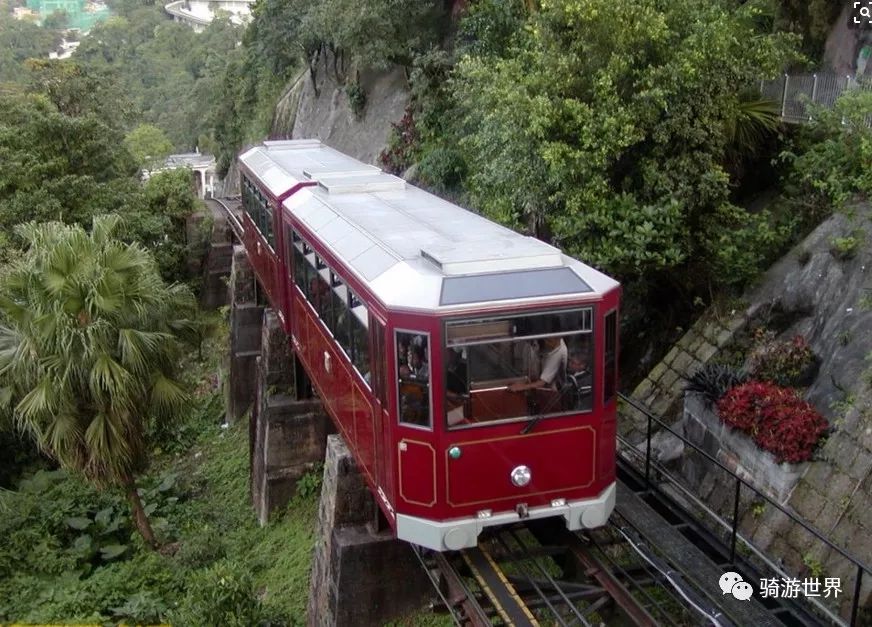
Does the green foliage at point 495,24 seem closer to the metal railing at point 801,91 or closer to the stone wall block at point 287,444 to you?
the metal railing at point 801,91

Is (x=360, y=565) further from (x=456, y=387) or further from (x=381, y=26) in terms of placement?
(x=381, y=26)

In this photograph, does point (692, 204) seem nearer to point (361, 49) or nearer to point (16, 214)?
point (361, 49)

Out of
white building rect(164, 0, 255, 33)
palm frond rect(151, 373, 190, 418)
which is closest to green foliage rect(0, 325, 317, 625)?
palm frond rect(151, 373, 190, 418)

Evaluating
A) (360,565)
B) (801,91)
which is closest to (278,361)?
(360,565)

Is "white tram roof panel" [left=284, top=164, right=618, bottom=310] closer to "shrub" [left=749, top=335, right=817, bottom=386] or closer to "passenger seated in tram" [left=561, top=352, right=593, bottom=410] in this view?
"passenger seated in tram" [left=561, top=352, right=593, bottom=410]

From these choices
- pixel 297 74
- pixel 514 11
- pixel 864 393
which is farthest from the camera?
pixel 297 74

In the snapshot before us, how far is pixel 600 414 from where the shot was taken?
736cm

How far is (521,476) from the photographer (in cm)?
722

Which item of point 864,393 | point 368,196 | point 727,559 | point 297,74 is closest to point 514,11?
point 368,196

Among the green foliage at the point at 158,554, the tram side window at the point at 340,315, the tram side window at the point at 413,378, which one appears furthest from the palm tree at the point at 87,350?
the tram side window at the point at 413,378

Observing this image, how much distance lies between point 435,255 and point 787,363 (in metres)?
4.47

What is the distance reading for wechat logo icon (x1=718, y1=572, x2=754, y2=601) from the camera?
7109 mm

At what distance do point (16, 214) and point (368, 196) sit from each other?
37.9ft

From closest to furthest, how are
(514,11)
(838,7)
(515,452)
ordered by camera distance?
(515,452), (838,7), (514,11)
